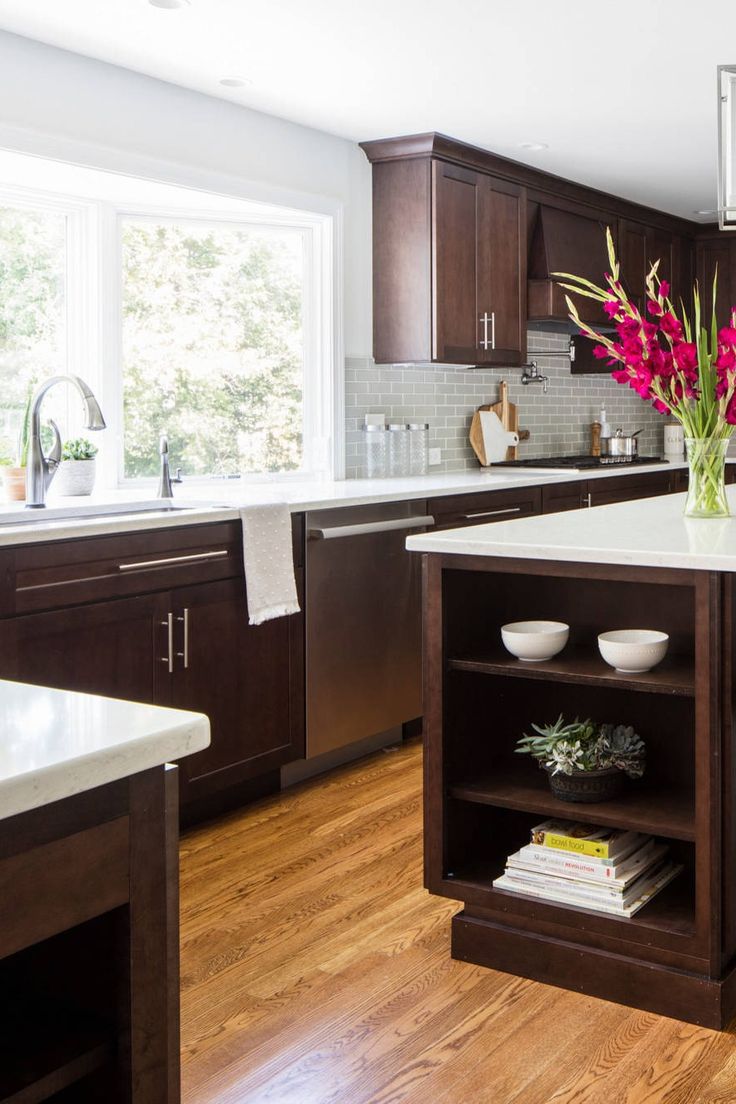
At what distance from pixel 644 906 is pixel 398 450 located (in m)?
3.04

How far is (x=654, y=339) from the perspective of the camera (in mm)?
2811

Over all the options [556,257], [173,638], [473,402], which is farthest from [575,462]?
[173,638]

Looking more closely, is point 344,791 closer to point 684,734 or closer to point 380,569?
point 380,569

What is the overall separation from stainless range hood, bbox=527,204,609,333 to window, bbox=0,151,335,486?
1305 mm

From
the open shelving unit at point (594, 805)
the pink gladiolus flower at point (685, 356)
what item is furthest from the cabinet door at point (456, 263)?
the open shelving unit at point (594, 805)

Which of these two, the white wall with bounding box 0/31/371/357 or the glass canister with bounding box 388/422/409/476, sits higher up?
the white wall with bounding box 0/31/371/357

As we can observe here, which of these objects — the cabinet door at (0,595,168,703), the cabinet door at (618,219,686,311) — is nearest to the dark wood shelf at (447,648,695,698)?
the cabinet door at (0,595,168,703)

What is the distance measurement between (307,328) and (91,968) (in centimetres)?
411

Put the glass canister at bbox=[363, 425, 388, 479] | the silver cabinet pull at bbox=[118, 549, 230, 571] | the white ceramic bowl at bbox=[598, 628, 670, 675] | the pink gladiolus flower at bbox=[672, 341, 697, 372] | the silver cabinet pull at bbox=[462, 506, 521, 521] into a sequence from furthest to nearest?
the glass canister at bbox=[363, 425, 388, 479], the silver cabinet pull at bbox=[462, 506, 521, 521], the silver cabinet pull at bbox=[118, 549, 230, 571], the pink gladiolus flower at bbox=[672, 341, 697, 372], the white ceramic bowl at bbox=[598, 628, 670, 675]

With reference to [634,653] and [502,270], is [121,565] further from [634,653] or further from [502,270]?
[502,270]

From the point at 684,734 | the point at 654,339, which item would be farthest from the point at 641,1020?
the point at 654,339

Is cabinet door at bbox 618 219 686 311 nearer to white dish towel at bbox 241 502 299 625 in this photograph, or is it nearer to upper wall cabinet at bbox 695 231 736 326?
upper wall cabinet at bbox 695 231 736 326

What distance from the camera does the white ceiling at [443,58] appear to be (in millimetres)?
3445

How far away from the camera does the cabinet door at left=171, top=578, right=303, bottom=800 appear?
11.1ft
